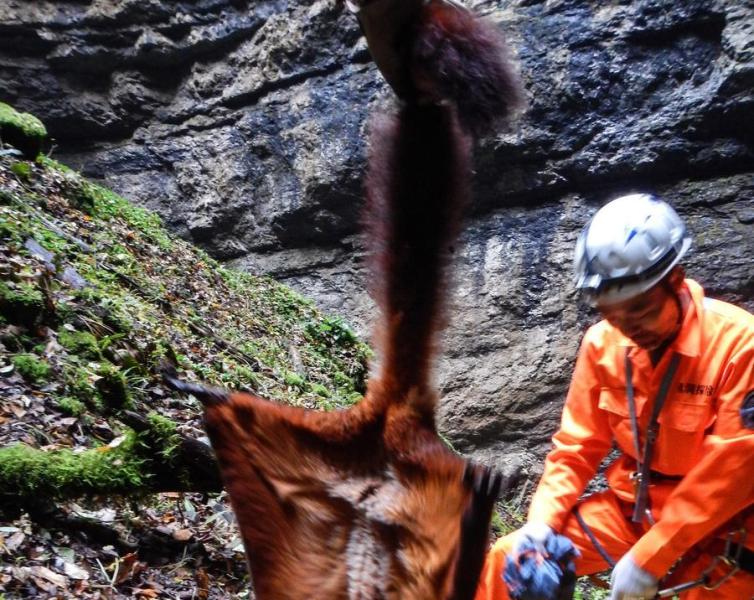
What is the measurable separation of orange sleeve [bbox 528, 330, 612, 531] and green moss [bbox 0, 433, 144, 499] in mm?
1662

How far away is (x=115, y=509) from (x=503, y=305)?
8480mm

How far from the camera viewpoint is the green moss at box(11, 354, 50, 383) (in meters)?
2.77

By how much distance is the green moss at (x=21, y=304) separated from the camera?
2.97 metres

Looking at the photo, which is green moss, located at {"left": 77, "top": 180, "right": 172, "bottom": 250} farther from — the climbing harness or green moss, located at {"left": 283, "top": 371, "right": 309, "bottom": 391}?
the climbing harness

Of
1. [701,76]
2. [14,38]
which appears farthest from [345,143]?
[14,38]

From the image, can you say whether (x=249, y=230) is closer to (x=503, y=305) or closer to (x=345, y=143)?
(x=345, y=143)

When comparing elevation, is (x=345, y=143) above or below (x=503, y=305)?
above

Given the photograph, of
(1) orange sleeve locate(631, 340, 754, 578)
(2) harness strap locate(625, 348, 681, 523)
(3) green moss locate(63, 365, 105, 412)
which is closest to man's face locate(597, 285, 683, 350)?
(2) harness strap locate(625, 348, 681, 523)

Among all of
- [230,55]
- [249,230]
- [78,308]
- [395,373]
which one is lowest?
[395,373]

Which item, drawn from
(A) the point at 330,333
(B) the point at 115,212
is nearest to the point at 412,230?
(A) the point at 330,333

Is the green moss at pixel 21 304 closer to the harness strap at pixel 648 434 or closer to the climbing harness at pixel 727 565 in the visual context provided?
the harness strap at pixel 648 434

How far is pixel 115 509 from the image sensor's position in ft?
8.25

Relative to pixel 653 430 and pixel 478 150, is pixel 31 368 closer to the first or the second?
pixel 653 430

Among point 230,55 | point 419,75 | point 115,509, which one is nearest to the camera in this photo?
point 419,75
